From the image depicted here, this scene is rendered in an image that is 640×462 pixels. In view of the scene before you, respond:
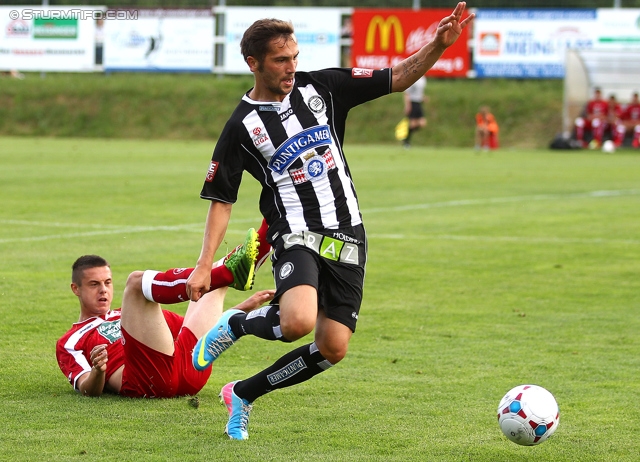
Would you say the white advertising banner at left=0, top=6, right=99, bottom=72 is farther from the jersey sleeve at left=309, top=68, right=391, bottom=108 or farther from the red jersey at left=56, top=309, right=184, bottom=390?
the jersey sleeve at left=309, top=68, right=391, bottom=108

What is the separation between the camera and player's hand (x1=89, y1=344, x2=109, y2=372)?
537 centimetres

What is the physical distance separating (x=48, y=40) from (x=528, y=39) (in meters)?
17.5

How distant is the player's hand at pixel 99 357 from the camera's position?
211 inches

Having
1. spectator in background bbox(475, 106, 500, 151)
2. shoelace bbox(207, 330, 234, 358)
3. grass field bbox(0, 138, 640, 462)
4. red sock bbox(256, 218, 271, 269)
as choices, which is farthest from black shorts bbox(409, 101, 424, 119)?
shoelace bbox(207, 330, 234, 358)

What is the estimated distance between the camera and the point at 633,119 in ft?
117

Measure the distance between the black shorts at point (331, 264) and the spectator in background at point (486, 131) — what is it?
30623 mm

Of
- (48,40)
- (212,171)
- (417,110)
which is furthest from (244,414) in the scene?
(48,40)

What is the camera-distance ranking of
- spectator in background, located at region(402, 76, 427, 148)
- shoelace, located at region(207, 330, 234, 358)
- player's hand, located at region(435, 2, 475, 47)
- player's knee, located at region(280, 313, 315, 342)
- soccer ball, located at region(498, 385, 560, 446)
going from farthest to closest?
spectator in background, located at region(402, 76, 427, 148) < player's hand, located at region(435, 2, 475, 47) < shoelace, located at region(207, 330, 234, 358) < soccer ball, located at region(498, 385, 560, 446) < player's knee, located at region(280, 313, 315, 342)

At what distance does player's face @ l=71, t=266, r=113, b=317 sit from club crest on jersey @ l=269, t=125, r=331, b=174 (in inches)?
52.3

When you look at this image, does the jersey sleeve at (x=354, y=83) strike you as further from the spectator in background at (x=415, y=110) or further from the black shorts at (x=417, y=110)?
the black shorts at (x=417, y=110)

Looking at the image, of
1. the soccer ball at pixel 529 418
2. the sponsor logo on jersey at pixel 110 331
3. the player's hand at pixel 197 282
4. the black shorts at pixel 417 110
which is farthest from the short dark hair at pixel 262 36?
the black shorts at pixel 417 110

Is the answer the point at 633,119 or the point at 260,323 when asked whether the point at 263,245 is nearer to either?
the point at 260,323

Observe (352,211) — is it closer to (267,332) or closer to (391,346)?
(267,332)

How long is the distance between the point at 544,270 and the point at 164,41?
3045cm
